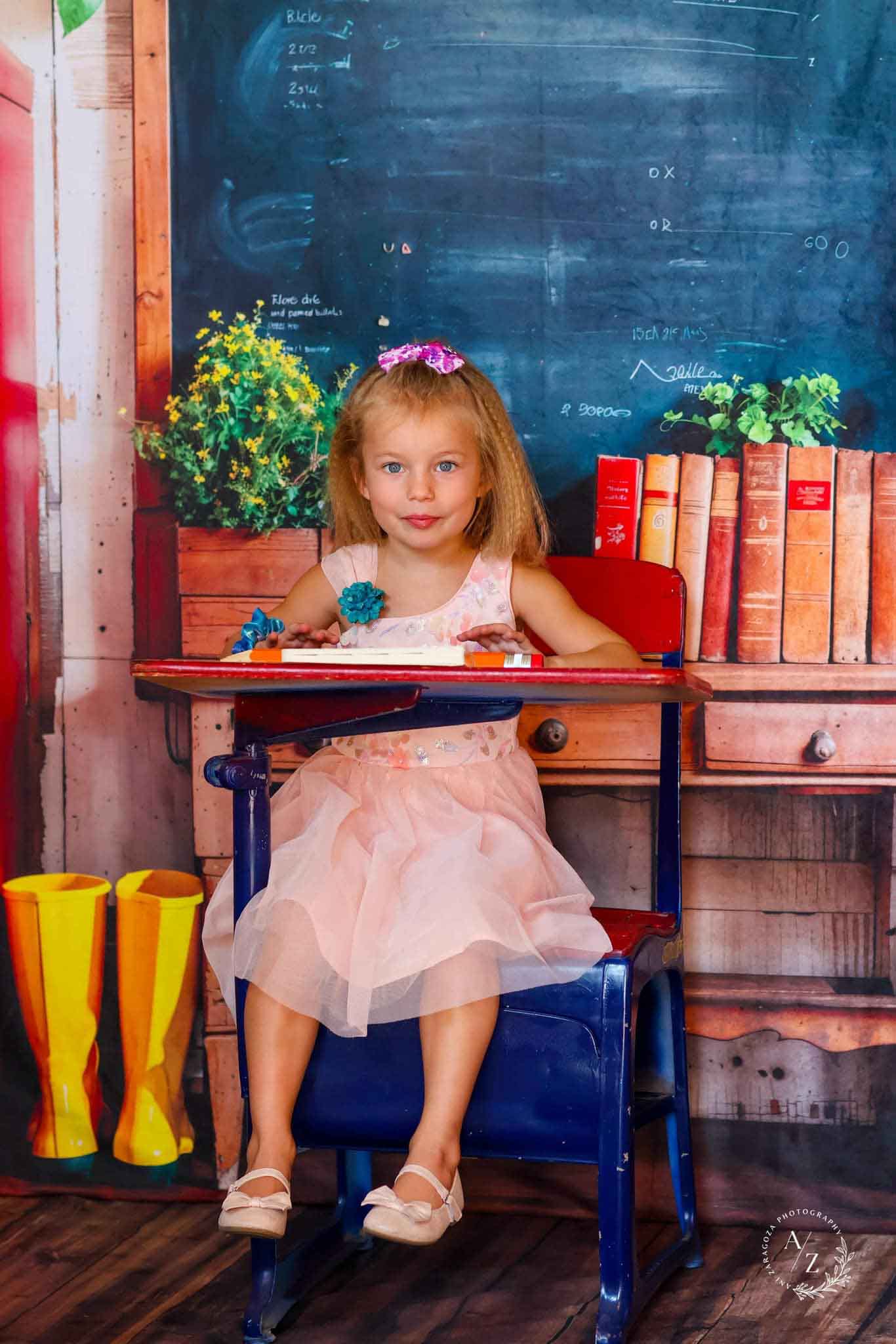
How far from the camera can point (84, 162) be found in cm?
241

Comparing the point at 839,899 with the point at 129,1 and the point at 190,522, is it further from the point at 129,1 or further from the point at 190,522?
the point at 129,1

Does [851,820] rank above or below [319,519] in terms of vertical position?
below

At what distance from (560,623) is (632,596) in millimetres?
129

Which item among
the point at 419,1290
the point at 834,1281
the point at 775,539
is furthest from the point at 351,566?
the point at 834,1281

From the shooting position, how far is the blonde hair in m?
2.03

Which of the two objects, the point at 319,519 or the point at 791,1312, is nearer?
the point at 791,1312

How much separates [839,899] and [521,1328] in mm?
912

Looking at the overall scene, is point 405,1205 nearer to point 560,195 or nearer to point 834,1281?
point 834,1281

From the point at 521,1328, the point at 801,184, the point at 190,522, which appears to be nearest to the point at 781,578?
the point at 801,184

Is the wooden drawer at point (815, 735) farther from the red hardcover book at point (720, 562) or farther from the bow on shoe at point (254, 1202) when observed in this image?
the bow on shoe at point (254, 1202)

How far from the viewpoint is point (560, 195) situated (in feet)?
7.63

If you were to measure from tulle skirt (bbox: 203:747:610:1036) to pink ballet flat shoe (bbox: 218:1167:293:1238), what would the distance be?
21 cm

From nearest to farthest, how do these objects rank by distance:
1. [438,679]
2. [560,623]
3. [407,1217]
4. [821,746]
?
1. [438,679]
2. [407,1217]
3. [560,623]
4. [821,746]

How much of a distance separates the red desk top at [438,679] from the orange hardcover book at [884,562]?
2.49 feet
